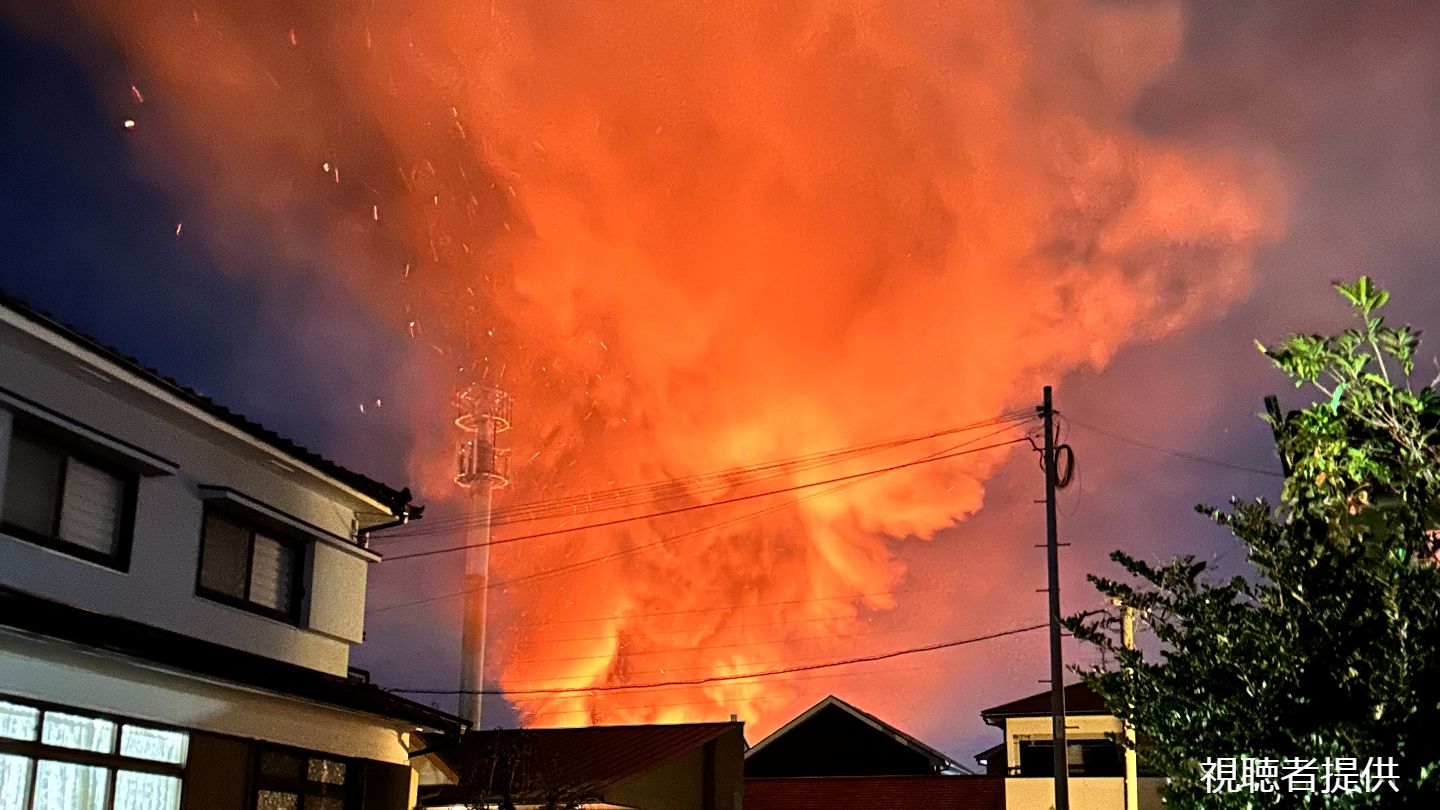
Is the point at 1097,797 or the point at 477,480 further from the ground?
the point at 477,480

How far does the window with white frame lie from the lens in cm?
1278

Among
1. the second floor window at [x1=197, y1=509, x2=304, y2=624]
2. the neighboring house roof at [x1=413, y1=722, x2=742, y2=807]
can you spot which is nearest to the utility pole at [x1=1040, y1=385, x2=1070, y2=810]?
the neighboring house roof at [x1=413, y1=722, x2=742, y2=807]

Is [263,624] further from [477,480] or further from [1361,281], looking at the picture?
[477,480]

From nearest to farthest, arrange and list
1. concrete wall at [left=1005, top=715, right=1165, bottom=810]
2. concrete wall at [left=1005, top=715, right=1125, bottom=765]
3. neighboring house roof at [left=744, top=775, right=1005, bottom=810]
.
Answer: concrete wall at [left=1005, top=715, right=1165, bottom=810], concrete wall at [left=1005, top=715, right=1125, bottom=765], neighboring house roof at [left=744, top=775, right=1005, bottom=810]

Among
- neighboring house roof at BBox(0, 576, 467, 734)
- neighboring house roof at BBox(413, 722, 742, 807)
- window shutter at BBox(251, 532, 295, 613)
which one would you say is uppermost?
window shutter at BBox(251, 532, 295, 613)

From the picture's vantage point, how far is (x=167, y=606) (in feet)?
50.9

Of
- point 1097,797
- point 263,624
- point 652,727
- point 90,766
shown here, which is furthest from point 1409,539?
point 1097,797

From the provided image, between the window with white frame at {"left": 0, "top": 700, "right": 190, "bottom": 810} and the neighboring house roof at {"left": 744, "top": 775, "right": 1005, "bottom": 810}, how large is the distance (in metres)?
25.4

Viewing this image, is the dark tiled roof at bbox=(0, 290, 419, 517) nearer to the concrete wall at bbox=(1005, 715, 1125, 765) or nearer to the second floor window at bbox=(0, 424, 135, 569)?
the second floor window at bbox=(0, 424, 135, 569)

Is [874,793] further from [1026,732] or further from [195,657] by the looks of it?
[195,657]

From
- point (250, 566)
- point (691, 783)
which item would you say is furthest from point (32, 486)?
point (691, 783)

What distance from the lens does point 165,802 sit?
47.9ft

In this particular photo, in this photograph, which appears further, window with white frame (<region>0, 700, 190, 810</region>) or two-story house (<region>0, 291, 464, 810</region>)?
two-story house (<region>0, 291, 464, 810</region>)

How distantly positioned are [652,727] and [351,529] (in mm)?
13417
